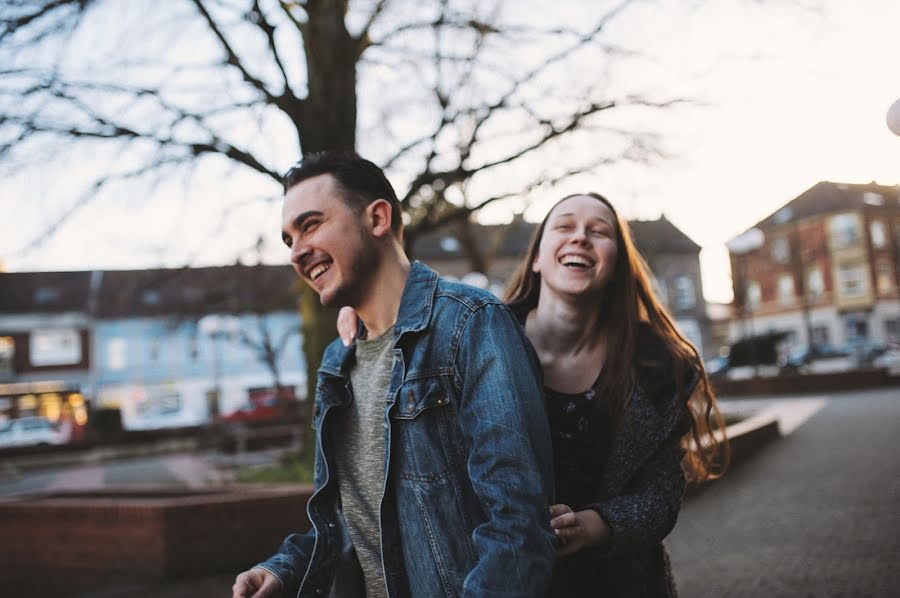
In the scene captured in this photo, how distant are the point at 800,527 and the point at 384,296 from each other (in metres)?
6.11

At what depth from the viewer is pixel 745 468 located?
9.98 m

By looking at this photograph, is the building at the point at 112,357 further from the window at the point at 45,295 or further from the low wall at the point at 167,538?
the low wall at the point at 167,538

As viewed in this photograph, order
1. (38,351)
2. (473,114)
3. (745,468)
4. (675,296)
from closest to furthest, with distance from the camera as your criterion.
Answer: (473,114)
(745,468)
(38,351)
(675,296)

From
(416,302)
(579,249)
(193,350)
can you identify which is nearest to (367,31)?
(579,249)

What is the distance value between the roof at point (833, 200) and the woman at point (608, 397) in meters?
51.7

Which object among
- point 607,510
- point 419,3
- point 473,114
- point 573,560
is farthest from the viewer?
point 473,114

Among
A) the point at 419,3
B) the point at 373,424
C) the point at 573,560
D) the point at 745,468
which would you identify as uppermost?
the point at 419,3

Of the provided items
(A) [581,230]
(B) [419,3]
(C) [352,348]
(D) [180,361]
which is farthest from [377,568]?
(D) [180,361]

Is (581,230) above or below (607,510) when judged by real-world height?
above

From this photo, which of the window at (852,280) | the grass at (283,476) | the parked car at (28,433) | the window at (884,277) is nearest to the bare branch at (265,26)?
the grass at (283,476)

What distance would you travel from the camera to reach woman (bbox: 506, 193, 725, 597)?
6.63 ft

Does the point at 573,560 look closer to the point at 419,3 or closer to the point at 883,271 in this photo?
the point at 419,3

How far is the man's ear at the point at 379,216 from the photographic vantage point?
1808 mm

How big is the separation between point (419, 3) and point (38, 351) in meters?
38.3
